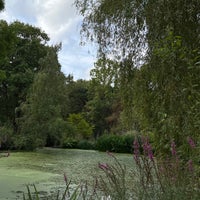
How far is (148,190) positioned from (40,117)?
61.3 feet

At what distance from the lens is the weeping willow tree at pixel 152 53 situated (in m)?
3.38

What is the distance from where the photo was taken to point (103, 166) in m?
1.89

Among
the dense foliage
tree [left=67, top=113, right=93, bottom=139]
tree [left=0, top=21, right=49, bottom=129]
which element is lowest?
the dense foliage

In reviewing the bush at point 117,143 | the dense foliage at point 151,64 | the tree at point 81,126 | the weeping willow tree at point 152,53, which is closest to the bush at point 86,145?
the bush at point 117,143

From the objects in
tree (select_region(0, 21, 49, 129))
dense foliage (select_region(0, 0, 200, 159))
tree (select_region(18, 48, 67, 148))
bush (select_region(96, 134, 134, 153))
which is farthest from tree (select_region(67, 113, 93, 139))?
dense foliage (select_region(0, 0, 200, 159))

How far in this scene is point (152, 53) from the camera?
13.0 ft

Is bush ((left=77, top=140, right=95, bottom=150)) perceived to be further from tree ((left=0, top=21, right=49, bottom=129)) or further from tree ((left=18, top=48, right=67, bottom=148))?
tree ((left=0, top=21, right=49, bottom=129))

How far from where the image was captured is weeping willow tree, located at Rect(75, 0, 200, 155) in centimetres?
338

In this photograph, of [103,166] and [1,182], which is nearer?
[103,166]

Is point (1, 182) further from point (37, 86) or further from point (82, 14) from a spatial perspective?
point (37, 86)

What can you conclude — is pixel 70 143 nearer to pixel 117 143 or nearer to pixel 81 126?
pixel 81 126

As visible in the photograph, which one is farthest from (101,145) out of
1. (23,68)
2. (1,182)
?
A: (1,182)

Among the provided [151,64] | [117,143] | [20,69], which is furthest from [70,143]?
[151,64]

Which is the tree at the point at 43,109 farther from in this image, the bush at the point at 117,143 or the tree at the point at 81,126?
the tree at the point at 81,126
